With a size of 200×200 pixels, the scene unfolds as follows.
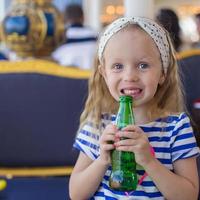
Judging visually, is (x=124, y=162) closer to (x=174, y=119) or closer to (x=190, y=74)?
(x=174, y=119)

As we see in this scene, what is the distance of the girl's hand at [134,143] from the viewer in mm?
985

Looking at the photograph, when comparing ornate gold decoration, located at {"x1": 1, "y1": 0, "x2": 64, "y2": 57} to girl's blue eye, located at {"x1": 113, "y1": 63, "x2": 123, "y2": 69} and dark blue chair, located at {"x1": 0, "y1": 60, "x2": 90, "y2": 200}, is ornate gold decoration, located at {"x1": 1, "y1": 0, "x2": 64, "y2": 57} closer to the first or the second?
dark blue chair, located at {"x1": 0, "y1": 60, "x2": 90, "y2": 200}

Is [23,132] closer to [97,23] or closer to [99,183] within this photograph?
[99,183]

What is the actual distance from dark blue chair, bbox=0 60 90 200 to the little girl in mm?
777

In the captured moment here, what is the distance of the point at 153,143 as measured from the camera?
1.14 meters

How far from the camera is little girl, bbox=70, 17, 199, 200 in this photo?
106 centimetres

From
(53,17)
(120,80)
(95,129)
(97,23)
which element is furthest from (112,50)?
(97,23)

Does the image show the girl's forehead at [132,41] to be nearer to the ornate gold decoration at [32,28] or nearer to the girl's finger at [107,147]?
the girl's finger at [107,147]

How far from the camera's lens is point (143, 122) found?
45.7 inches

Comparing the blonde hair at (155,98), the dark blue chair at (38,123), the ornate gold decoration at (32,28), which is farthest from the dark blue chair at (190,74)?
the blonde hair at (155,98)

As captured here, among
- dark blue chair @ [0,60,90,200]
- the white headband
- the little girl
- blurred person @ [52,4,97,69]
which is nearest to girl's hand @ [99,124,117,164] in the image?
the little girl

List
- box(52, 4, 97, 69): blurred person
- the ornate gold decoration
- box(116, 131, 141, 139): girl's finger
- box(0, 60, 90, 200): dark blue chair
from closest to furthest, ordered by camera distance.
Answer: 1. box(116, 131, 141, 139): girl's finger
2. box(0, 60, 90, 200): dark blue chair
3. the ornate gold decoration
4. box(52, 4, 97, 69): blurred person

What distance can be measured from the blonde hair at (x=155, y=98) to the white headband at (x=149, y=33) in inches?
1.6

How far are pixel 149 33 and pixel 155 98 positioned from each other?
17cm
